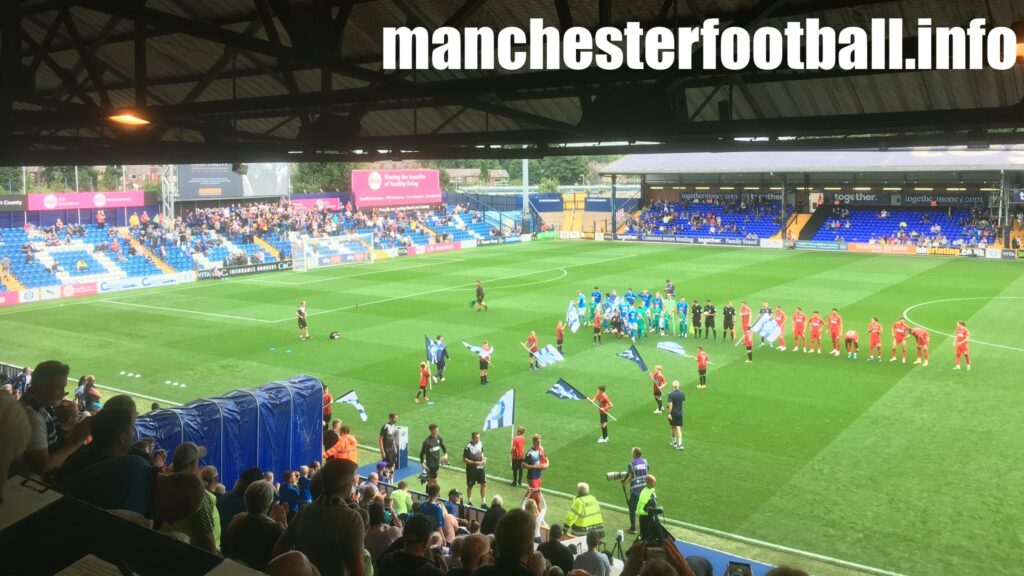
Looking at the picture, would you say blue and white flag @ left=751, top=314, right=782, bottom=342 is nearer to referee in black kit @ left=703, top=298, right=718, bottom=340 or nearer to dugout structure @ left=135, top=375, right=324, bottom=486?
referee in black kit @ left=703, top=298, right=718, bottom=340

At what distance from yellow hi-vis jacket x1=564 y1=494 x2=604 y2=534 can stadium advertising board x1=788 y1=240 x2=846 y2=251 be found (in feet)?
168

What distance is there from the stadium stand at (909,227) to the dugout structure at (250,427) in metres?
50.9

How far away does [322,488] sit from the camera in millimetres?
5152

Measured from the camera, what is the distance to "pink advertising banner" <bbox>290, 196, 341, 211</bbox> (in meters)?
64.1

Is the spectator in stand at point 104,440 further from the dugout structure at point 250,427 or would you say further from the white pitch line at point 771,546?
the white pitch line at point 771,546

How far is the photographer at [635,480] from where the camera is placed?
1394 cm

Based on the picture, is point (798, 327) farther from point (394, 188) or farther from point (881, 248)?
point (394, 188)

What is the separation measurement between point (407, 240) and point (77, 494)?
59.2m

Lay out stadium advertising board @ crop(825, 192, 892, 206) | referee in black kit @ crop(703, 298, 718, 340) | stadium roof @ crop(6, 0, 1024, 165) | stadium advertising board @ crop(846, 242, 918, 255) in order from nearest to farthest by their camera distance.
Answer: stadium roof @ crop(6, 0, 1024, 165), referee in black kit @ crop(703, 298, 718, 340), stadium advertising board @ crop(846, 242, 918, 255), stadium advertising board @ crop(825, 192, 892, 206)

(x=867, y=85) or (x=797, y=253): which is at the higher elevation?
(x=867, y=85)

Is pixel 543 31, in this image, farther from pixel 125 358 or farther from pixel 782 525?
pixel 125 358

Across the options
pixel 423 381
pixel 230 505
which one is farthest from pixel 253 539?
pixel 423 381

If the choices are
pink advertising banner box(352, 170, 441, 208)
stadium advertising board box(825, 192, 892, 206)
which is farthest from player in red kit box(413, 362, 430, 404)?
stadium advertising board box(825, 192, 892, 206)

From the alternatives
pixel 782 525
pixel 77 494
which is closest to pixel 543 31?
pixel 77 494
